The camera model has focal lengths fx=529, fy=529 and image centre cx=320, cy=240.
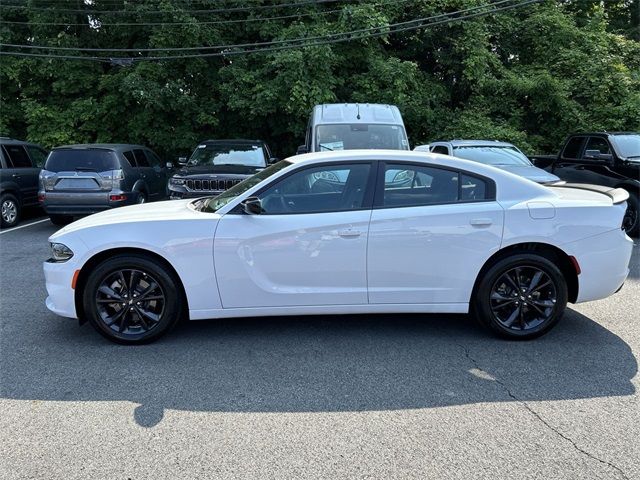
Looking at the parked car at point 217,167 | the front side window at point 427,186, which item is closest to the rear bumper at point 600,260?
the front side window at point 427,186

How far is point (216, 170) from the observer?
972 centimetres

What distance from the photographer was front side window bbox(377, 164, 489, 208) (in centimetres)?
457

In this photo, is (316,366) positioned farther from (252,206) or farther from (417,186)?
(417,186)

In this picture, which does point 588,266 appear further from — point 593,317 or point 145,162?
point 145,162

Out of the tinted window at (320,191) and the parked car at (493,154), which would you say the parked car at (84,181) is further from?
the tinted window at (320,191)

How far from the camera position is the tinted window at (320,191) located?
4.54 meters

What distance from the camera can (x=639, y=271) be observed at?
23.6 feet

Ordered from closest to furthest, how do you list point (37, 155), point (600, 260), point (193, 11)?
point (600, 260)
point (37, 155)
point (193, 11)

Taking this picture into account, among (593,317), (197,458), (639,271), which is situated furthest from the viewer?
(639,271)

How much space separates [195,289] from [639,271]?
6.05m

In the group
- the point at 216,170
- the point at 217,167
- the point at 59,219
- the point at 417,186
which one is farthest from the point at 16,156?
the point at 417,186

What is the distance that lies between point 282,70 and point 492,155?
7.42 m

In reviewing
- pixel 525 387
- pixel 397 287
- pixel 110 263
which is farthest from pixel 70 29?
pixel 525 387

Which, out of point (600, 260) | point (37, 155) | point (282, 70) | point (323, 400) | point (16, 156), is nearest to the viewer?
point (323, 400)
